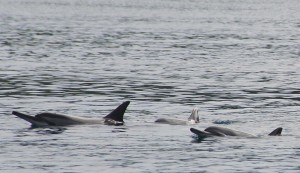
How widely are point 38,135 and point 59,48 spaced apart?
51.5m

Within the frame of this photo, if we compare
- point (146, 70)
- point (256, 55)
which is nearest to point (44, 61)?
point (146, 70)

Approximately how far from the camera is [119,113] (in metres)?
41.7

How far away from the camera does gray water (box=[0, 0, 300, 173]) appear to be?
33.9m

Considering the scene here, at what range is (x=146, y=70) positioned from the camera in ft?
228

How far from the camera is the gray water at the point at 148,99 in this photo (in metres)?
33.9

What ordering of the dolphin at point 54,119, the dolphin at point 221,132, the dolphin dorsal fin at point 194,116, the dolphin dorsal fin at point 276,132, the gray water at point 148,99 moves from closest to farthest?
1. the gray water at point 148,99
2. the dolphin at point 221,132
3. the dolphin dorsal fin at point 276,132
4. the dolphin at point 54,119
5. the dolphin dorsal fin at point 194,116

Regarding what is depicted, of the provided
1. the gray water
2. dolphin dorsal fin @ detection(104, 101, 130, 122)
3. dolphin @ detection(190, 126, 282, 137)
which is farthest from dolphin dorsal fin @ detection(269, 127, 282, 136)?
dolphin dorsal fin @ detection(104, 101, 130, 122)

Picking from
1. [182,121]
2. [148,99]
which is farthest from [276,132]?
[148,99]

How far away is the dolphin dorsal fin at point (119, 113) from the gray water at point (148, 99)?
0.49m

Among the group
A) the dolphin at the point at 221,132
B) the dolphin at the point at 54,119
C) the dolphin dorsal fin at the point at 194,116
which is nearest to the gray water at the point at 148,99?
the dolphin at the point at 221,132

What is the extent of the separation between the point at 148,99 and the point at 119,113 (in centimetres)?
1020

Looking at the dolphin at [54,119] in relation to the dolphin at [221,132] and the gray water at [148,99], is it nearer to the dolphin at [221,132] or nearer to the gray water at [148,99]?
the gray water at [148,99]

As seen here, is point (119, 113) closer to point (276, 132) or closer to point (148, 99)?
point (276, 132)

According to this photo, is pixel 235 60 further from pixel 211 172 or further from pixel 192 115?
pixel 211 172
